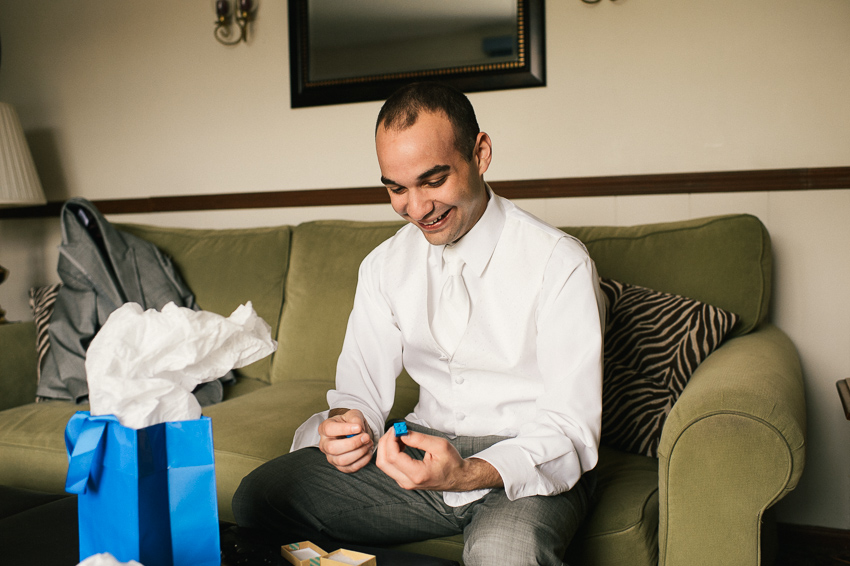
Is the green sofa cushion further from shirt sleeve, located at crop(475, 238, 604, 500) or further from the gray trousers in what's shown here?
shirt sleeve, located at crop(475, 238, 604, 500)

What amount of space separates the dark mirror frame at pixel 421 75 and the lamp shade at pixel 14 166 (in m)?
1.12

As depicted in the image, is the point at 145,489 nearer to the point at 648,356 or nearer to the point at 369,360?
the point at 369,360

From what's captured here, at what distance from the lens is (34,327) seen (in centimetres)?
218

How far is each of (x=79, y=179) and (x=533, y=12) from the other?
209cm

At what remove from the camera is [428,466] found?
97 cm

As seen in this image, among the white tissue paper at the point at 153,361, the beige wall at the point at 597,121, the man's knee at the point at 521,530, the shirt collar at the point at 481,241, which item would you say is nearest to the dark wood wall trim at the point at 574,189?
the beige wall at the point at 597,121

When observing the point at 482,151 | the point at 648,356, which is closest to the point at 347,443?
the point at 482,151

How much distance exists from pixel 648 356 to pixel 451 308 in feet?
1.72

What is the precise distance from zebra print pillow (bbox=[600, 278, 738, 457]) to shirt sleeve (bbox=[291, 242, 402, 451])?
516 millimetres

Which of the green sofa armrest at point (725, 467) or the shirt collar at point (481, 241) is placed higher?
the shirt collar at point (481, 241)

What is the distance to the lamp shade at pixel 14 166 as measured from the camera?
2490 mm

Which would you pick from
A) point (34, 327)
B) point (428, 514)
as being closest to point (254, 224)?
point (34, 327)

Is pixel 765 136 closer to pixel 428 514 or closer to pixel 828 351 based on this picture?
pixel 828 351

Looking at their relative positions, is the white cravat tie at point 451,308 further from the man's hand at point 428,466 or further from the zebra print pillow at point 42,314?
the zebra print pillow at point 42,314
